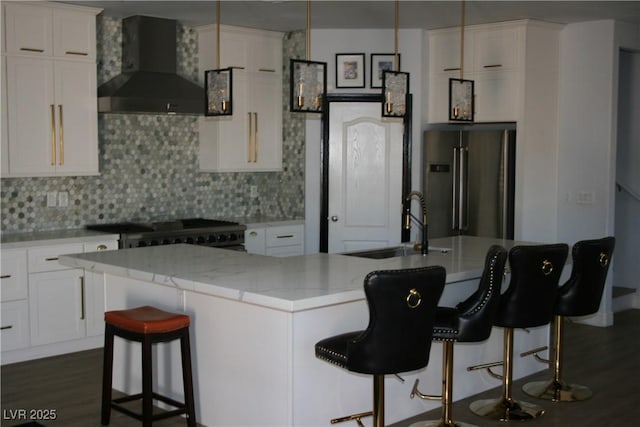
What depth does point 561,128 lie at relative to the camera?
24.0 feet

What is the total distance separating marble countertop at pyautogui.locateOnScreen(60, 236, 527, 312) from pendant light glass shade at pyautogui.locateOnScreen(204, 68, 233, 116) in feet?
2.91

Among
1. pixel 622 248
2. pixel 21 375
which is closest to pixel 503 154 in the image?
pixel 622 248

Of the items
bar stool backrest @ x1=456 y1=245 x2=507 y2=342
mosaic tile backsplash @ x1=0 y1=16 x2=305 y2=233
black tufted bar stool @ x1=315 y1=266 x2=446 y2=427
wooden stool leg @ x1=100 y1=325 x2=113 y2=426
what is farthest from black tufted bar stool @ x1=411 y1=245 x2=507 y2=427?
mosaic tile backsplash @ x1=0 y1=16 x2=305 y2=233

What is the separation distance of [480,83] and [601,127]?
44.8 inches

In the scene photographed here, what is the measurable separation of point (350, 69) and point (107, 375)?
4012 mm

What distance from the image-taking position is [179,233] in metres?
6.65

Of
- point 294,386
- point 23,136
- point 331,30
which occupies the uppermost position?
point 331,30

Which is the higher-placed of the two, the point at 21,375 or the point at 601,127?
the point at 601,127

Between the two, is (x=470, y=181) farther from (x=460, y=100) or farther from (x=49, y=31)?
(x=49, y=31)

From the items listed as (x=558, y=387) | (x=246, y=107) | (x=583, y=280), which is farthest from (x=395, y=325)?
(x=246, y=107)

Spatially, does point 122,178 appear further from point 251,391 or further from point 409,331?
point 409,331

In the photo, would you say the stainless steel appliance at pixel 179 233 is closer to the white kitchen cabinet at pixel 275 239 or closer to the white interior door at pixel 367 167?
the white kitchen cabinet at pixel 275 239

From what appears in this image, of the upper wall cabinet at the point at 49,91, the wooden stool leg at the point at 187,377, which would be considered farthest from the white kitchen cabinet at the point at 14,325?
the wooden stool leg at the point at 187,377

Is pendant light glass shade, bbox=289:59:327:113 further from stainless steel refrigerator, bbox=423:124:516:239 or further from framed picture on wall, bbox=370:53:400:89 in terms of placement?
stainless steel refrigerator, bbox=423:124:516:239
